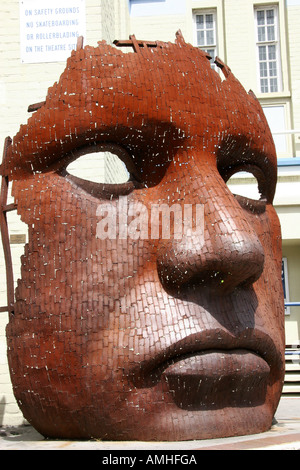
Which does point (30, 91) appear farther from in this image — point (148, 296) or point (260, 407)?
point (260, 407)

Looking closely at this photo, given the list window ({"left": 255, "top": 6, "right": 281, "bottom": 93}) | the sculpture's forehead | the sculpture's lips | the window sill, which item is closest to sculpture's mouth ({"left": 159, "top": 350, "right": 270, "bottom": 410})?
the sculpture's lips

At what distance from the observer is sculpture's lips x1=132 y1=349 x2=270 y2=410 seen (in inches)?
119

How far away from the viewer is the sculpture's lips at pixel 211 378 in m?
3.02

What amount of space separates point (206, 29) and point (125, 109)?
11012mm

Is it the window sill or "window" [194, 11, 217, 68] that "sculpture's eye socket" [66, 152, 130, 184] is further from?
"window" [194, 11, 217, 68]

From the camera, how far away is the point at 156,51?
11.4ft

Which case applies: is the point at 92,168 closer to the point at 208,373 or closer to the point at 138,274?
the point at 138,274

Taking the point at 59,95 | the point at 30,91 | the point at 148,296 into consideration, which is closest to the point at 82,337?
the point at 148,296

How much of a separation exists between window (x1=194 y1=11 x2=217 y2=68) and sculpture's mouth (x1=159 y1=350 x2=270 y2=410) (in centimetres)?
1129

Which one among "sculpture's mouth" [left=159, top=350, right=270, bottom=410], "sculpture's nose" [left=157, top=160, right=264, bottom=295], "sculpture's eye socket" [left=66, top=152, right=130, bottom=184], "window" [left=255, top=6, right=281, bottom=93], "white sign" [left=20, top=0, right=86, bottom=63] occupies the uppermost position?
"window" [left=255, top=6, right=281, bottom=93]

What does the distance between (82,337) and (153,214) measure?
2.33 feet

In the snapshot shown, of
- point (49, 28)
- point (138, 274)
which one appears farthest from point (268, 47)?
point (138, 274)

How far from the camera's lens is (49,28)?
4961 millimetres

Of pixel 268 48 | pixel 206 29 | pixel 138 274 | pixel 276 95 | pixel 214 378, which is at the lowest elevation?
pixel 214 378
